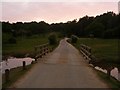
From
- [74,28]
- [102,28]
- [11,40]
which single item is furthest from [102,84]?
[74,28]

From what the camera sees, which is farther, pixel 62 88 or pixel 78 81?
pixel 78 81

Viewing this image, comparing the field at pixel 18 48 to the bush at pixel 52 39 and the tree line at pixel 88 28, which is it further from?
the tree line at pixel 88 28

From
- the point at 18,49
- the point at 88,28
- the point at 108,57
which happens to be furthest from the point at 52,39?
the point at 88,28

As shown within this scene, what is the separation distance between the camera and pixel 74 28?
148 meters

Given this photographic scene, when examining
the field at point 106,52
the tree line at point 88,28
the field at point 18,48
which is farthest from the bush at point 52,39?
the tree line at point 88,28

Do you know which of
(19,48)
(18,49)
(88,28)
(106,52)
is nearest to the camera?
(106,52)

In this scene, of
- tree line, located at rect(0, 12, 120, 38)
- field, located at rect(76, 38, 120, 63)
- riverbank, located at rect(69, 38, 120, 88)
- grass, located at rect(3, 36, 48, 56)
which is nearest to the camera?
riverbank, located at rect(69, 38, 120, 88)

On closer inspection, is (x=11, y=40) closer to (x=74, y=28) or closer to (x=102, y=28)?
(x=102, y=28)

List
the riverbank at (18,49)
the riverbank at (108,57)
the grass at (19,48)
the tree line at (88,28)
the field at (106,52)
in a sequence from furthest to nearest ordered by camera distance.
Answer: the tree line at (88,28), the grass at (19,48), the riverbank at (18,49), the field at (106,52), the riverbank at (108,57)

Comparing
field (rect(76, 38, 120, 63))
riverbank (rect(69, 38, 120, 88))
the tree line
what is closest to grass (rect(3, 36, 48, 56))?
field (rect(76, 38, 120, 63))

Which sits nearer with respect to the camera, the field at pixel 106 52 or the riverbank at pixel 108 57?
the riverbank at pixel 108 57

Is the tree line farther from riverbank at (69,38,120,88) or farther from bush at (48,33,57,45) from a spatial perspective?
riverbank at (69,38,120,88)

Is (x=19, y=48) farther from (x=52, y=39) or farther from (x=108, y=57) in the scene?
(x=108, y=57)

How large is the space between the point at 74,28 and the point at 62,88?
13785 centimetres
